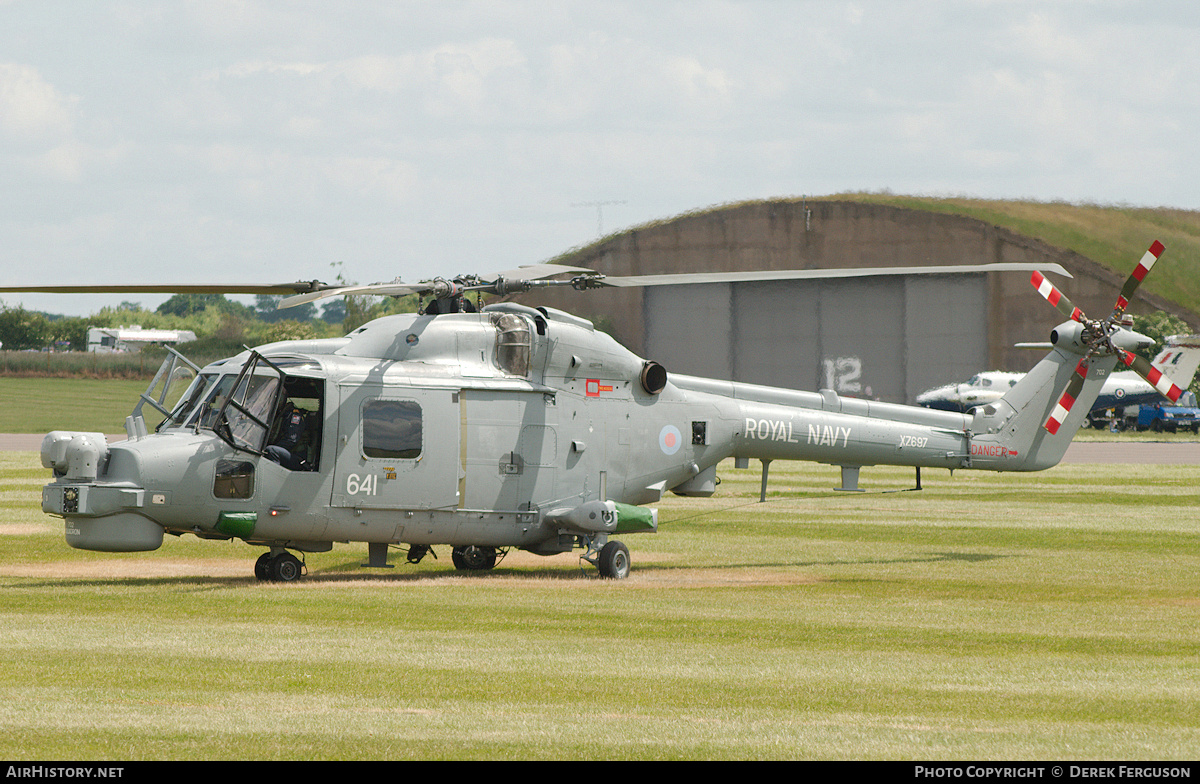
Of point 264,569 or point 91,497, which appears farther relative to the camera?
point 264,569

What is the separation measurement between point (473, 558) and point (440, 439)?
305cm

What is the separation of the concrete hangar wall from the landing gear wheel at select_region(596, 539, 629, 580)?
210 feet

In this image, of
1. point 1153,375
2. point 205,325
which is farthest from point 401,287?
point 205,325

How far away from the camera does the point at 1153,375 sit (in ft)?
80.3

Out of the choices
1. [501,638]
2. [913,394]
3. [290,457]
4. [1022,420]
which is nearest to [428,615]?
[501,638]

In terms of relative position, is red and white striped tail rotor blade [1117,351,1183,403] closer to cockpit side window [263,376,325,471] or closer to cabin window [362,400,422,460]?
cabin window [362,400,422,460]

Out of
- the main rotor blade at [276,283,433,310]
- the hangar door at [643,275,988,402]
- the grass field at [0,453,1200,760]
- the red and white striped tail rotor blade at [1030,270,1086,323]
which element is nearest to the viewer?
the grass field at [0,453,1200,760]

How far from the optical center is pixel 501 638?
14.5 m

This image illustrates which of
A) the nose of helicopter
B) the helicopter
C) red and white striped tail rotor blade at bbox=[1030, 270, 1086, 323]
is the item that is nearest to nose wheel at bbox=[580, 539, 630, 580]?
the nose of helicopter

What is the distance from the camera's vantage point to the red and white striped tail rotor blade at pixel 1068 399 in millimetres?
25094

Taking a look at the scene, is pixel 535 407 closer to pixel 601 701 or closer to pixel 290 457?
pixel 290 457

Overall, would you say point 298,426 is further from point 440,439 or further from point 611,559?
point 611,559

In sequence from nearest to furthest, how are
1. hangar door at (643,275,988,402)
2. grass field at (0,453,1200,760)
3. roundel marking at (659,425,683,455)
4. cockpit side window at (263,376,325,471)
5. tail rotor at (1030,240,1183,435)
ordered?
1. grass field at (0,453,1200,760)
2. cockpit side window at (263,376,325,471)
3. roundel marking at (659,425,683,455)
4. tail rotor at (1030,240,1183,435)
5. hangar door at (643,275,988,402)

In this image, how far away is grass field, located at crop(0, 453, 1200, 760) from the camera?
31.1 feet
